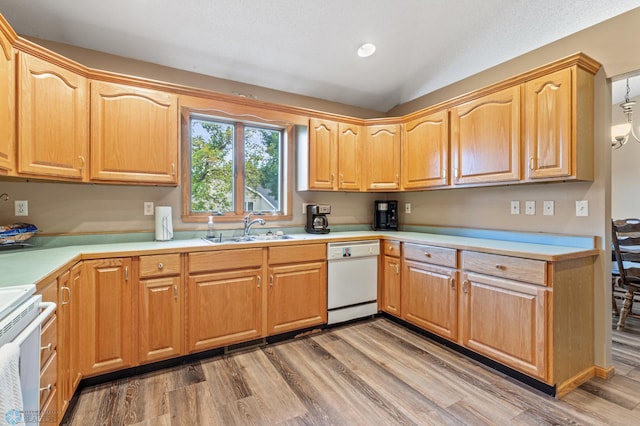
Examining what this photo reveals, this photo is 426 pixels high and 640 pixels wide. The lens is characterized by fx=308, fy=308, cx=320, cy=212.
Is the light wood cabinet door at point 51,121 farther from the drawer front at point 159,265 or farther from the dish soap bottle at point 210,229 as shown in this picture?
the dish soap bottle at point 210,229

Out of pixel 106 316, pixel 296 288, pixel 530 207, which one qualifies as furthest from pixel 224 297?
pixel 530 207

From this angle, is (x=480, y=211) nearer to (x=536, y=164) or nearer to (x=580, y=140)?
(x=536, y=164)

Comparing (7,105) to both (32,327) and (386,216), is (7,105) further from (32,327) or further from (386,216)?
(386,216)

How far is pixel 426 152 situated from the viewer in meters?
3.06

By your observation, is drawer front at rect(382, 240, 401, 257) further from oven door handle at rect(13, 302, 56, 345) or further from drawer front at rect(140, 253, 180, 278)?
oven door handle at rect(13, 302, 56, 345)

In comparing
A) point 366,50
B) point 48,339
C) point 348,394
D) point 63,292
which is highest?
point 366,50

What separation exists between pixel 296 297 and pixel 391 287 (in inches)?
38.9

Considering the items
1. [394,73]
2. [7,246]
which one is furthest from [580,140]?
[7,246]

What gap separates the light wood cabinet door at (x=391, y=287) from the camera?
2.99 metres

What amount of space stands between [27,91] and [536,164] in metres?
3.26

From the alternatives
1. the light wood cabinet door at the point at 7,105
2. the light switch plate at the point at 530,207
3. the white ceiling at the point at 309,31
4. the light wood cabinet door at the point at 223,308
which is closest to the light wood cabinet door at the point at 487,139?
the light switch plate at the point at 530,207

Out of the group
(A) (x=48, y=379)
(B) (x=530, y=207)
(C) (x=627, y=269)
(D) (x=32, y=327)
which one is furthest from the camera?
(C) (x=627, y=269)

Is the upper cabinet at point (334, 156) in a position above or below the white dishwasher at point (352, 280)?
above

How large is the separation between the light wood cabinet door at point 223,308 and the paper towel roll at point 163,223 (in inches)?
20.6
